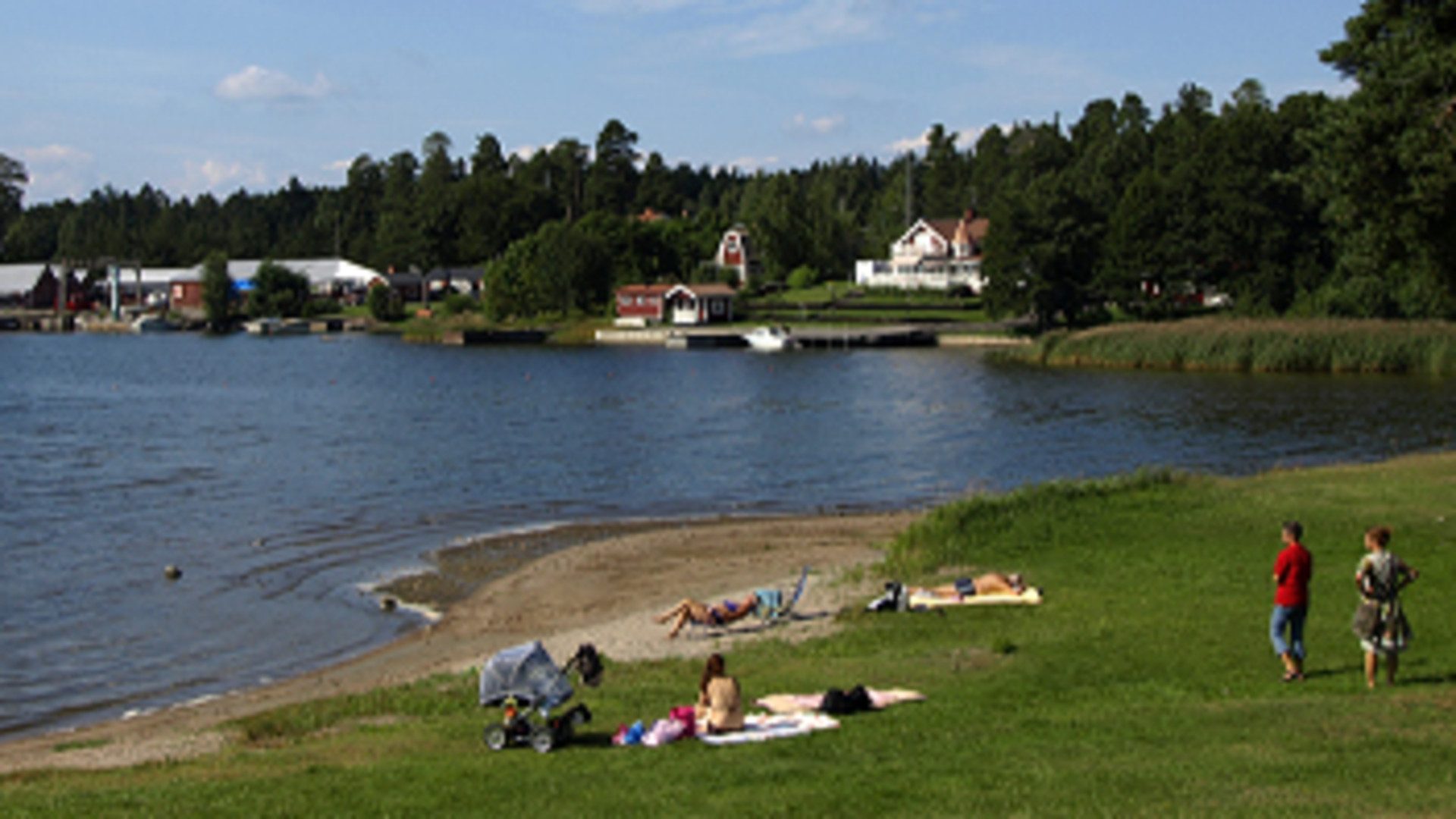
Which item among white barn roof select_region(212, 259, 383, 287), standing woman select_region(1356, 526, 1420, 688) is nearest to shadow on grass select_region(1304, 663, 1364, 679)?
standing woman select_region(1356, 526, 1420, 688)

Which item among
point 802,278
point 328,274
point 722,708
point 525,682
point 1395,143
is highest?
point 328,274

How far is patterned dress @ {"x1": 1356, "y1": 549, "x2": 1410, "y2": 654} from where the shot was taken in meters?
14.3

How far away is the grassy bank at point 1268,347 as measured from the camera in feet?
256

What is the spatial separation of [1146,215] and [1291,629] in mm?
92239

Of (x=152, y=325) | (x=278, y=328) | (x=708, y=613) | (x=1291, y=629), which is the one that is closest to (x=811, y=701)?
(x=1291, y=629)

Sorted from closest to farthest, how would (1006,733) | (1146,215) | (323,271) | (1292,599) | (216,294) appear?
(1006,733)
(1292,599)
(1146,215)
(216,294)
(323,271)

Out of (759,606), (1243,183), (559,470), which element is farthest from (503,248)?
(759,606)

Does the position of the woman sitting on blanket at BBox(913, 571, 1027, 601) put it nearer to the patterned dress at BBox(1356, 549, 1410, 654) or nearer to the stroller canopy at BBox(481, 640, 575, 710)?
the patterned dress at BBox(1356, 549, 1410, 654)

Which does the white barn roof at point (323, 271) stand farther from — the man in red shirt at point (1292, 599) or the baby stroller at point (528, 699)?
the man in red shirt at point (1292, 599)

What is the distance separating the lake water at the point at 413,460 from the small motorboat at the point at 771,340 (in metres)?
19.1

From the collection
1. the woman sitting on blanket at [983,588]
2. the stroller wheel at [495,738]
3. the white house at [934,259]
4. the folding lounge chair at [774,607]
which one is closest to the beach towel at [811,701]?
the stroller wheel at [495,738]

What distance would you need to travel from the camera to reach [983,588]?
70.4 feet

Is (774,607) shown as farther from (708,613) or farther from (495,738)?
(495,738)

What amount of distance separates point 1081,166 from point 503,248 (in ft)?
251
